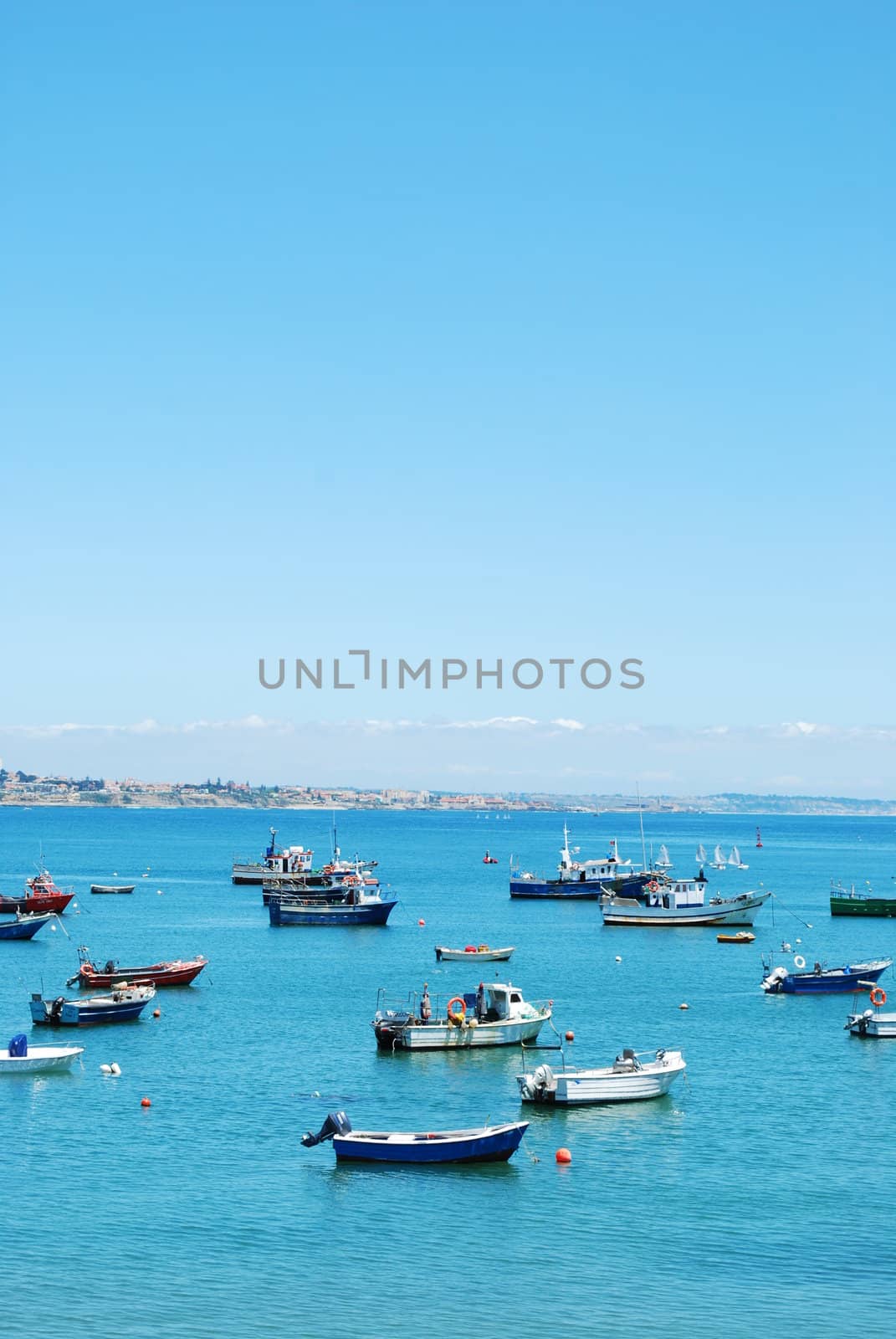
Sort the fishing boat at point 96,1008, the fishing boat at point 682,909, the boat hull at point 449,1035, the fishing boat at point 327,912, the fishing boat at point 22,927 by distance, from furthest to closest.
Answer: the fishing boat at point 682,909
the fishing boat at point 327,912
the fishing boat at point 22,927
the fishing boat at point 96,1008
the boat hull at point 449,1035

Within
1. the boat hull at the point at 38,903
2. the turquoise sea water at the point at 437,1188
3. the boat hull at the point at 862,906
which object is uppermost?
the boat hull at the point at 38,903

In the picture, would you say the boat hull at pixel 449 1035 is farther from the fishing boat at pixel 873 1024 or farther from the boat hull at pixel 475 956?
the boat hull at pixel 475 956

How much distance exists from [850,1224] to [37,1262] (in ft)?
78.4

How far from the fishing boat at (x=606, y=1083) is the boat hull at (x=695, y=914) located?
249 ft

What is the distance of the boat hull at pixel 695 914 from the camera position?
136500 millimetres

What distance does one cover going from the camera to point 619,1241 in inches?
1686

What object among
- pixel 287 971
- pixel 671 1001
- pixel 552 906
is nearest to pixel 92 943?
pixel 287 971

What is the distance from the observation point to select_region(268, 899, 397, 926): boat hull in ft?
445

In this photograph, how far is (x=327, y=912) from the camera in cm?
13588

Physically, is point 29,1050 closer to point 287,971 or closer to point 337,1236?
point 337,1236

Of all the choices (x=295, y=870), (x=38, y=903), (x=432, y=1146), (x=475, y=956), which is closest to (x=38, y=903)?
(x=38, y=903)

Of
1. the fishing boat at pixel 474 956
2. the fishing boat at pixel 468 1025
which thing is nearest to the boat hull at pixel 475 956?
the fishing boat at pixel 474 956

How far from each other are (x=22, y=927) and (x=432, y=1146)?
8074 centimetres

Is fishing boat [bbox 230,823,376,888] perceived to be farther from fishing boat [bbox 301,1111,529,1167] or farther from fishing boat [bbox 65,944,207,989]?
fishing boat [bbox 301,1111,529,1167]
